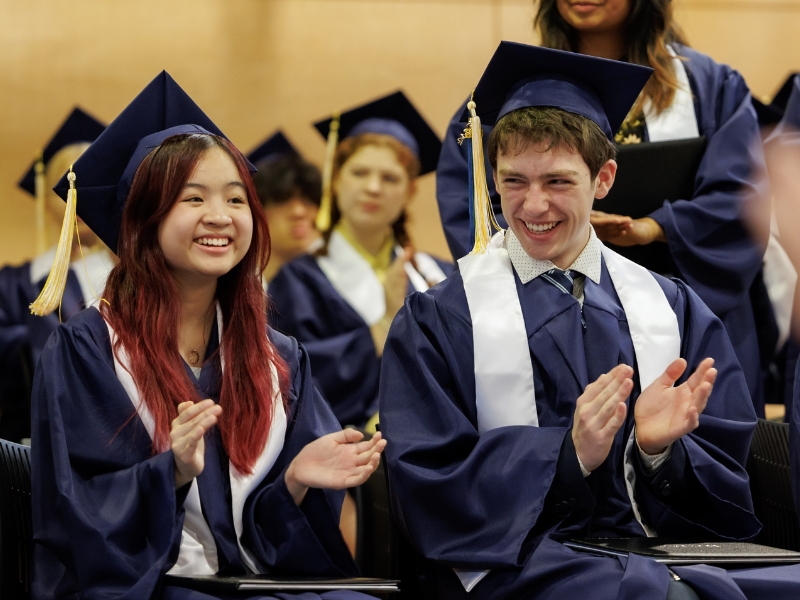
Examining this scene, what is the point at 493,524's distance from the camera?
2127mm

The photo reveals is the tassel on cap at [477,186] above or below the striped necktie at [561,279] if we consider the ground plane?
above

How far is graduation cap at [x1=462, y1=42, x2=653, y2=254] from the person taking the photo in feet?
7.68

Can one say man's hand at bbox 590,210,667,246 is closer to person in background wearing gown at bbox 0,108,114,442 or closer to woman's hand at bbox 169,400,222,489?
woman's hand at bbox 169,400,222,489

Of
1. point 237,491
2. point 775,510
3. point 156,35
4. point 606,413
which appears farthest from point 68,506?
point 156,35

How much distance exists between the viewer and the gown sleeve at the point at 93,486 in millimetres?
2010

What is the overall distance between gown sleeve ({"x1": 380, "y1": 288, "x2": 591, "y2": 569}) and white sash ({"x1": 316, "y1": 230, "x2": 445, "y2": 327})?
232 cm

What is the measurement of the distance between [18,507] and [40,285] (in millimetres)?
3096

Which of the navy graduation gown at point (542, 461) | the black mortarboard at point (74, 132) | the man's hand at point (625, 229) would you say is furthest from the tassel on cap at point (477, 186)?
the black mortarboard at point (74, 132)

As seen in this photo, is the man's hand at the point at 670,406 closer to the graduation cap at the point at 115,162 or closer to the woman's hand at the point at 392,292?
the graduation cap at the point at 115,162

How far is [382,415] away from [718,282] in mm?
1478

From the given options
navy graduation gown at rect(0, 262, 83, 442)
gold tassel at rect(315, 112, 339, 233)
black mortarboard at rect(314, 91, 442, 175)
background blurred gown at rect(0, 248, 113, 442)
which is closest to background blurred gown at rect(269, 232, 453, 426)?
gold tassel at rect(315, 112, 339, 233)

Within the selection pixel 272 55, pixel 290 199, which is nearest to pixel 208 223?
pixel 290 199

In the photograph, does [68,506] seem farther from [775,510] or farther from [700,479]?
[775,510]

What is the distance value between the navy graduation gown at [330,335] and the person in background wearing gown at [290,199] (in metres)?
0.95
